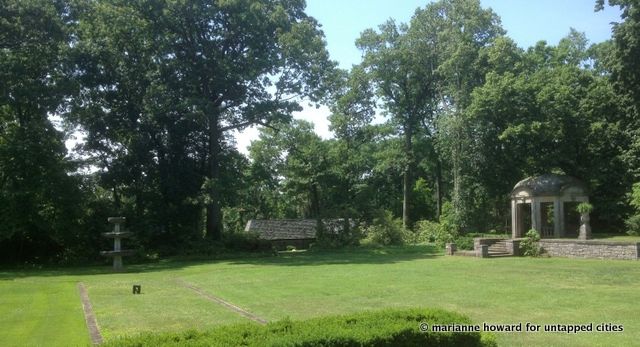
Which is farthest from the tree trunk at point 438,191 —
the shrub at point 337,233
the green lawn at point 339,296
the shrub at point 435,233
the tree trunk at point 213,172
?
the green lawn at point 339,296

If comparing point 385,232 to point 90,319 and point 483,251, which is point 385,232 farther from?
point 90,319

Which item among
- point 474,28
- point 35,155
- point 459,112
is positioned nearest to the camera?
point 35,155

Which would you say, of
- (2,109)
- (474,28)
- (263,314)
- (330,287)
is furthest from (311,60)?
(263,314)

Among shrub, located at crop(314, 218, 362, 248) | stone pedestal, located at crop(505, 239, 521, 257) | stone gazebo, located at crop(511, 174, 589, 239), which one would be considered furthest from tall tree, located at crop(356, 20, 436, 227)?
stone pedestal, located at crop(505, 239, 521, 257)

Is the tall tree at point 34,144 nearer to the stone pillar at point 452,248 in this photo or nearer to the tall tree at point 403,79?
the stone pillar at point 452,248

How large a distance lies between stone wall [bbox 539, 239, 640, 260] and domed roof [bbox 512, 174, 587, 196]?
520 centimetres

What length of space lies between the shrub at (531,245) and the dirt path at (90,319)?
20.8 m

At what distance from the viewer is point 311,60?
38219mm

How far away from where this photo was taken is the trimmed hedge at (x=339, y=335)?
6527 millimetres

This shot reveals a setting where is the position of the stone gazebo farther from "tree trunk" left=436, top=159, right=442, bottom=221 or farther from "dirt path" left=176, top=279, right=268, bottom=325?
"dirt path" left=176, top=279, right=268, bottom=325

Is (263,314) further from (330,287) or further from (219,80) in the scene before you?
(219,80)

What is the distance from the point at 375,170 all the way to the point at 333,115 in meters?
7.01

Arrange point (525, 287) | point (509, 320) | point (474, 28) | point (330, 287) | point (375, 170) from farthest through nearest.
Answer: point (375, 170)
point (474, 28)
point (330, 287)
point (525, 287)
point (509, 320)

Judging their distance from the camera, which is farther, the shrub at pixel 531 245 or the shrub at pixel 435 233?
the shrub at pixel 435 233
